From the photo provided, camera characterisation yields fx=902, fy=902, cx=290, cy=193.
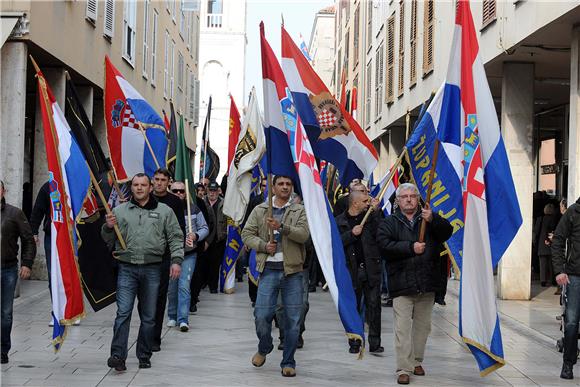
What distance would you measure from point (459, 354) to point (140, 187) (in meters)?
4.22

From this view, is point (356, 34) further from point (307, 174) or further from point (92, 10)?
point (307, 174)

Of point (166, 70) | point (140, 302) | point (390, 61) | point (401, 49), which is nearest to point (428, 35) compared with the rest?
point (401, 49)

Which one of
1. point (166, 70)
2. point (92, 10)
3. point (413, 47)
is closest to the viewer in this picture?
point (92, 10)

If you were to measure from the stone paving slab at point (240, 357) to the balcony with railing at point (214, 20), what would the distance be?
5828 centimetres

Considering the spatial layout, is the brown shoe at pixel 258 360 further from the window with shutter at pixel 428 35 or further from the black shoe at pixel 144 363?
the window with shutter at pixel 428 35

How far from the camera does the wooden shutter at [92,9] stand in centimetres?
1902

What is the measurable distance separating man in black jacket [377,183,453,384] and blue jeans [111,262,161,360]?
2329 millimetres

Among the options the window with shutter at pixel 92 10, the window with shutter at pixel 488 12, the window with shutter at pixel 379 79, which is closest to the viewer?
the window with shutter at pixel 488 12

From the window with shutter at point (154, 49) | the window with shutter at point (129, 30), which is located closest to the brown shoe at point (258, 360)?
the window with shutter at point (129, 30)

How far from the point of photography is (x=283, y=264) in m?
8.97

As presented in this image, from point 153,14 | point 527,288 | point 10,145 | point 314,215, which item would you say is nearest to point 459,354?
point 314,215

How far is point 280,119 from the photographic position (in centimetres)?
912

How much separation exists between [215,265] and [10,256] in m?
8.72

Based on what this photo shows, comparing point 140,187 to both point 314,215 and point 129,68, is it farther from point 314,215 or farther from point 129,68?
point 129,68
